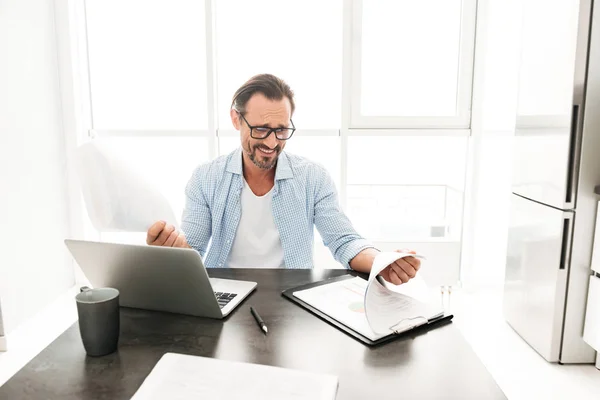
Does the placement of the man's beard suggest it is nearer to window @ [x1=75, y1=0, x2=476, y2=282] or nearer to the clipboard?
the clipboard

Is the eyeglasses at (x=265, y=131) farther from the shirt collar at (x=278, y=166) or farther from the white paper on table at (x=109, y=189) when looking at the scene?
the white paper on table at (x=109, y=189)

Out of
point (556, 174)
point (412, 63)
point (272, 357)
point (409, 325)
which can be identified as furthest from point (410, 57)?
point (272, 357)

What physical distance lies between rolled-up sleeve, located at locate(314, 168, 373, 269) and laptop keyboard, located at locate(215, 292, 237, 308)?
457 mm

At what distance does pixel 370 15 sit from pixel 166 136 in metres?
1.51

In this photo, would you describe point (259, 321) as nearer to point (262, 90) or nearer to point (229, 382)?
point (229, 382)

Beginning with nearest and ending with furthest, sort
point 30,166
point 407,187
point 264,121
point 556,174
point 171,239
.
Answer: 1. point 171,239
2. point 264,121
3. point 556,174
4. point 30,166
5. point 407,187

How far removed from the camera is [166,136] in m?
3.17

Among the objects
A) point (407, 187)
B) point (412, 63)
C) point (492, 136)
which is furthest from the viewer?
point (407, 187)

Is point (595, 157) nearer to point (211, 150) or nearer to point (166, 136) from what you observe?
point (211, 150)

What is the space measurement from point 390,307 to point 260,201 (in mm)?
853

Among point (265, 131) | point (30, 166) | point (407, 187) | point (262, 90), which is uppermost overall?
point (262, 90)

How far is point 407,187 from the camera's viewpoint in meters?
3.40

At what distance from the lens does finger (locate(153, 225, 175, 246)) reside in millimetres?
1240

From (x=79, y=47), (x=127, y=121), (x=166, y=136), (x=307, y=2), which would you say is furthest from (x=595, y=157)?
(x=79, y=47)
